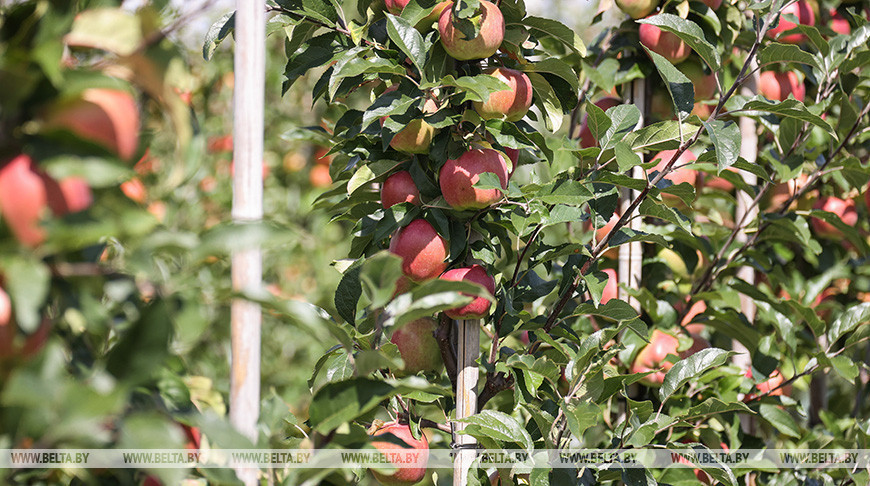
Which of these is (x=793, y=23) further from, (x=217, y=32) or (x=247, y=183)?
(x=247, y=183)

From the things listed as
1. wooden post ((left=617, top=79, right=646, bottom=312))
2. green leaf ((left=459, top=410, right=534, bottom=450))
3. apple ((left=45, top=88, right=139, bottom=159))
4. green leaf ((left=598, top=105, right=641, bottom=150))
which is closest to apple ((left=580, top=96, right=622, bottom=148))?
wooden post ((left=617, top=79, right=646, bottom=312))

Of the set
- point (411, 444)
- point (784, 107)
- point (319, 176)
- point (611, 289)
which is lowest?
point (411, 444)

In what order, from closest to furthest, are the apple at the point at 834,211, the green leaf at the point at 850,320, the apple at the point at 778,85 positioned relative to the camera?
the green leaf at the point at 850,320 → the apple at the point at 778,85 → the apple at the point at 834,211

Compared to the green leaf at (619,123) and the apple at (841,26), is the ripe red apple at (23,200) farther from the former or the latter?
the apple at (841,26)

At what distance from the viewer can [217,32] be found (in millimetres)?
813

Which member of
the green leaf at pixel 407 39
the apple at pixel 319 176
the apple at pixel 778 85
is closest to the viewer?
the green leaf at pixel 407 39

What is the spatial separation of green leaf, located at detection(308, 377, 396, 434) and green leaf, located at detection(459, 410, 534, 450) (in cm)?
25

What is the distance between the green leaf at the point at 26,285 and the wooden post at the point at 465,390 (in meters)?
0.49

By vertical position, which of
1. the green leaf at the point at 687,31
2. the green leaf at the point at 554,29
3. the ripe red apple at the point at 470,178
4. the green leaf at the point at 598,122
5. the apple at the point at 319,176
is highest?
the apple at the point at 319,176

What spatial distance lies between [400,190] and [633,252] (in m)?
0.42

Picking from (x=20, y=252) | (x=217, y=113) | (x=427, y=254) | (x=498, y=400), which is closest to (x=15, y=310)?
(x=20, y=252)

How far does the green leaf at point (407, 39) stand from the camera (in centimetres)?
71

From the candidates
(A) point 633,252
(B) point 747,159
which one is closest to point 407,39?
(A) point 633,252

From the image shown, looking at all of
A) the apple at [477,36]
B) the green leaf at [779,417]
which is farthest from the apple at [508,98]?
the green leaf at [779,417]
